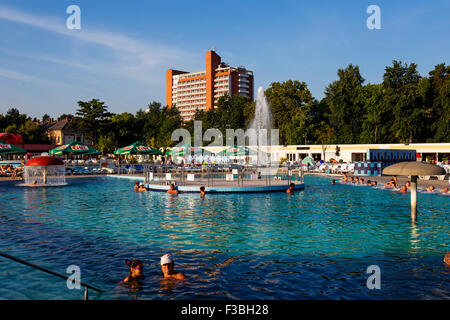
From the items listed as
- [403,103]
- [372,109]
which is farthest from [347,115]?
[403,103]

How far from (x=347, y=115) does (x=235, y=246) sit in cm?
6301

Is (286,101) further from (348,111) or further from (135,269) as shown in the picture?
(135,269)

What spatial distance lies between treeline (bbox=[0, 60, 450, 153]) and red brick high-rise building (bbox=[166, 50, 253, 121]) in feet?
165

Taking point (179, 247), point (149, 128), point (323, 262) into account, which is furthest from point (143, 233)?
point (149, 128)

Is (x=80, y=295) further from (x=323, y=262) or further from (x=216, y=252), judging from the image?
(x=323, y=262)

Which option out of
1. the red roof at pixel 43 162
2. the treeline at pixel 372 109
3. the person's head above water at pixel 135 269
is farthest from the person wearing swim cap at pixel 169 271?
the treeline at pixel 372 109

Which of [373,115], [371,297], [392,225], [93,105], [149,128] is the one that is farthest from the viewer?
[149,128]

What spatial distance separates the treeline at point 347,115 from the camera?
60219mm

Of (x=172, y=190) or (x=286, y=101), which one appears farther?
(x=286, y=101)

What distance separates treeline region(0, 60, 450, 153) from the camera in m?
60.2

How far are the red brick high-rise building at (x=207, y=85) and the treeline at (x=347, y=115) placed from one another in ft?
165

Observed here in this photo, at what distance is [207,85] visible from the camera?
144875 millimetres

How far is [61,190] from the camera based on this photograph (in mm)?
24906

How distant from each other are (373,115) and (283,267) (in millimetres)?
61835
